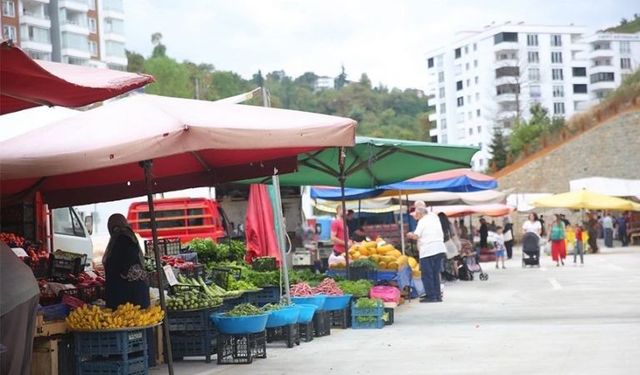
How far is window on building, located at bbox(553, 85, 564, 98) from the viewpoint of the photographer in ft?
454

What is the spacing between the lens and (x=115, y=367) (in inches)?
354

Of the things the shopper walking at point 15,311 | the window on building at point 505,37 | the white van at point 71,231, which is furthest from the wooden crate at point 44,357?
the window on building at point 505,37

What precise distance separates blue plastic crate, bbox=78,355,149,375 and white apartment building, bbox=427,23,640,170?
12352 centimetres

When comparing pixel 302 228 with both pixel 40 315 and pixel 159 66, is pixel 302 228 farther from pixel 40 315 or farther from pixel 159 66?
pixel 159 66

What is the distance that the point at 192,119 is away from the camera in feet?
28.3

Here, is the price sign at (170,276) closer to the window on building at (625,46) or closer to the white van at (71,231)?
the white van at (71,231)

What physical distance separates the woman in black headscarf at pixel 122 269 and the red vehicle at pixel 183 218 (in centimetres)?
1535

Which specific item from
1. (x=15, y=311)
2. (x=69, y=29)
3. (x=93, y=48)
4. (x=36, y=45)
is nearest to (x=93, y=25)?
(x=93, y=48)

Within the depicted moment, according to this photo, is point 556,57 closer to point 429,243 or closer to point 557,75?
point 557,75

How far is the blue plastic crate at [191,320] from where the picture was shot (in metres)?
10.8

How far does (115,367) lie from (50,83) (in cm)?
370

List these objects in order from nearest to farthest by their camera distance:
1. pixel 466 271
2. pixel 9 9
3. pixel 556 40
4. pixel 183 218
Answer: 1. pixel 466 271
2. pixel 183 218
3. pixel 9 9
4. pixel 556 40

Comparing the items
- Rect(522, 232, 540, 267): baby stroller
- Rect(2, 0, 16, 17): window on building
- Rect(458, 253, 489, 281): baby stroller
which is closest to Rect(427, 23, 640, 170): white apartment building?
Rect(2, 0, 16, 17): window on building

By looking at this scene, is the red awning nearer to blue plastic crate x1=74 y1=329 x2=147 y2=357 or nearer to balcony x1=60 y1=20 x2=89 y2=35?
blue plastic crate x1=74 y1=329 x2=147 y2=357
